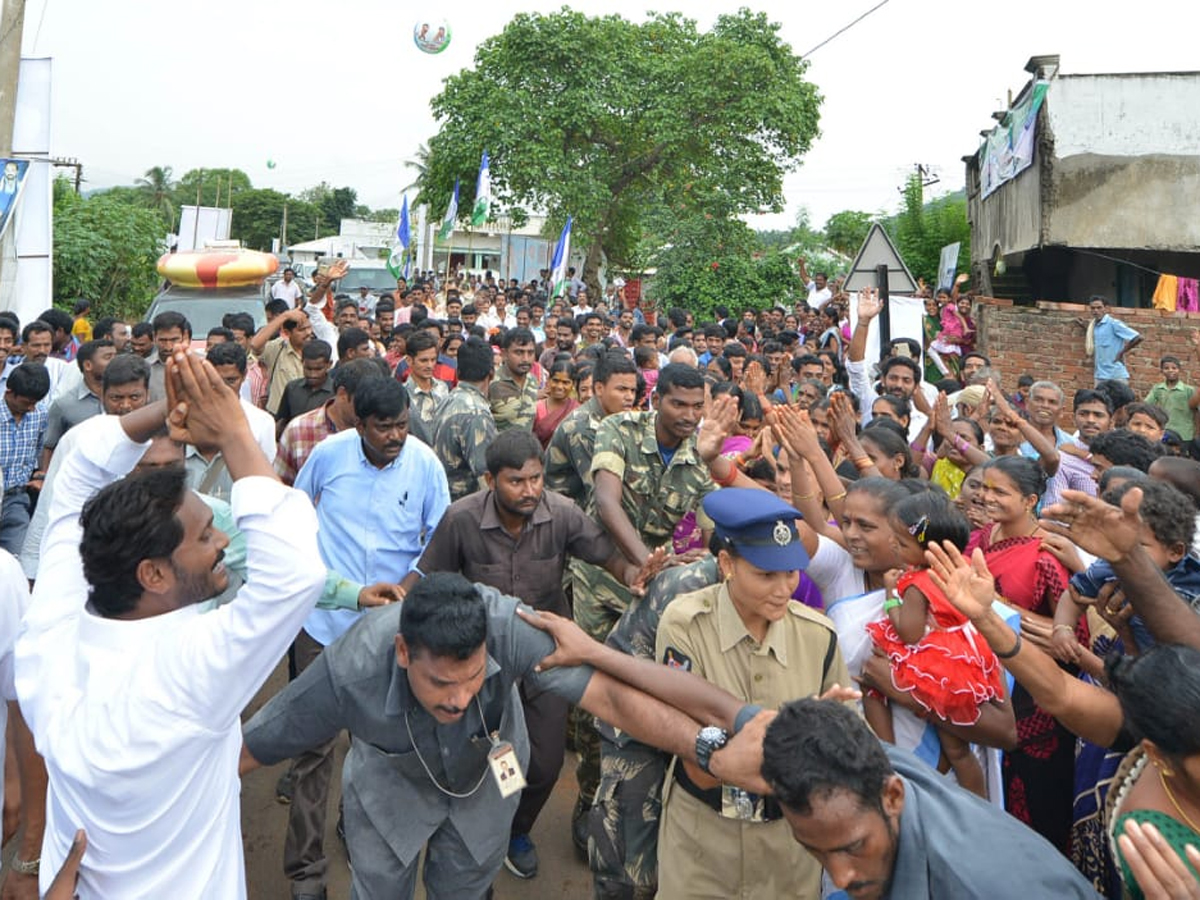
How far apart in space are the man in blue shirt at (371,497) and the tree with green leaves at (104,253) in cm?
1736

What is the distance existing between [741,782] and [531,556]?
194cm

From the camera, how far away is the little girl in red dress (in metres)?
2.79

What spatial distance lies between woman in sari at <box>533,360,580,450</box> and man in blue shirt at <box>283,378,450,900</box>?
2.36 m

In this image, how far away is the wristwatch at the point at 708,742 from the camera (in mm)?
2451

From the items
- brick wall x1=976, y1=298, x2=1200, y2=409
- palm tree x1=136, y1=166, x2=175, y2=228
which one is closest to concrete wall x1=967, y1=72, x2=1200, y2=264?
brick wall x1=976, y1=298, x2=1200, y2=409

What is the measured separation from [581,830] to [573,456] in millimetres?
1919

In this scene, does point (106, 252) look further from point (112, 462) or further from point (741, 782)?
point (741, 782)

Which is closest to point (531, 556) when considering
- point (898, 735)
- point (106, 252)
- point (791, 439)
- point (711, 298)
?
point (791, 439)

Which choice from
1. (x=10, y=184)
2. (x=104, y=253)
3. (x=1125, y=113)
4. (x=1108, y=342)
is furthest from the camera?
(x=104, y=253)

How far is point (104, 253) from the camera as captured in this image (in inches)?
762

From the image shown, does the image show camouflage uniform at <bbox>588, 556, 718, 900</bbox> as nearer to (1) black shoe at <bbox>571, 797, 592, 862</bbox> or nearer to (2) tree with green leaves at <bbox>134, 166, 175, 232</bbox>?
(1) black shoe at <bbox>571, 797, 592, 862</bbox>

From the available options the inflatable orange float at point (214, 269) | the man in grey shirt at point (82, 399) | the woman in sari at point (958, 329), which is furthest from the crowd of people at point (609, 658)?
the woman in sari at point (958, 329)

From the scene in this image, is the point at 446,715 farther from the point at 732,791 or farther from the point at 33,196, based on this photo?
the point at 33,196

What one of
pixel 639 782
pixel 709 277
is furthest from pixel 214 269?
pixel 709 277
